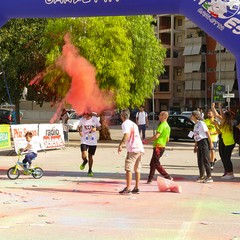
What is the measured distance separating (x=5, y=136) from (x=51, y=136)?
2.18 m

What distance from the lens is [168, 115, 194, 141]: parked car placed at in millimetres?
29062

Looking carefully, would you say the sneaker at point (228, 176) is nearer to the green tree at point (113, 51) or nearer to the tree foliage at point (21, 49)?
the green tree at point (113, 51)

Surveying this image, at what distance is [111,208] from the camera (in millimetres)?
9188

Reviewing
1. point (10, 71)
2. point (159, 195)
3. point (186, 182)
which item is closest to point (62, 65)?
point (10, 71)

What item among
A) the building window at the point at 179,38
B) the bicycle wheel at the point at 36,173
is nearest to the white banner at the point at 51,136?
the bicycle wheel at the point at 36,173

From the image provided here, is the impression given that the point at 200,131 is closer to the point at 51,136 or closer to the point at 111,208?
the point at 111,208

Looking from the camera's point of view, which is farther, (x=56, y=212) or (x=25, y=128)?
(x=25, y=128)

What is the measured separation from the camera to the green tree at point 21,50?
26.3 metres

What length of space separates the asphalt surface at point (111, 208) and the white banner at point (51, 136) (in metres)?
6.03

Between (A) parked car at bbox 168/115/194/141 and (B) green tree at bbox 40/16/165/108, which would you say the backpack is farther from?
(A) parked car at bbox 168/115/194/141

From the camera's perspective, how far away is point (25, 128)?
2012 cm

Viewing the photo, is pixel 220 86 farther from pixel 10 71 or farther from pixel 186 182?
pixel 186 182

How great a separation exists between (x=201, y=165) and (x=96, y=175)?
2.81 meters

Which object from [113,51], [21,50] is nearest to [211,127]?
[113,51]
